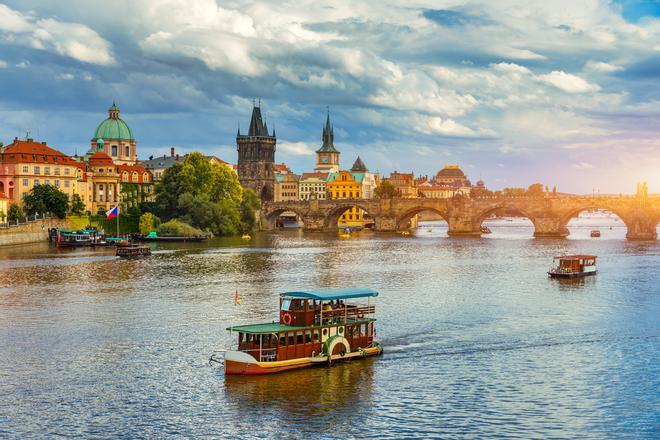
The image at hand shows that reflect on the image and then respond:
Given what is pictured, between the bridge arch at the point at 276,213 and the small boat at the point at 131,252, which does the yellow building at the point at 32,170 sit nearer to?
the small boat at the point at 131,252

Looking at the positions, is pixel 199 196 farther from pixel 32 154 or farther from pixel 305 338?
pixel 305 338

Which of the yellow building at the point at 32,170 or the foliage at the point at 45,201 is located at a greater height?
the yellow building at the point at 32,170

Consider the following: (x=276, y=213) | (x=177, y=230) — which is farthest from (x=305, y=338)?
(x=276, y=213)

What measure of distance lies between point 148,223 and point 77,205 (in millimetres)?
13575

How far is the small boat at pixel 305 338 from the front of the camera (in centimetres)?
3878

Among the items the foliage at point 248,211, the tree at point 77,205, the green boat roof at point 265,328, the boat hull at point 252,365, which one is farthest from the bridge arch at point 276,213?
the boat hull at point 252,365

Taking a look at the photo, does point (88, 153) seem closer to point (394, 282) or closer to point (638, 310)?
point (394, 282)

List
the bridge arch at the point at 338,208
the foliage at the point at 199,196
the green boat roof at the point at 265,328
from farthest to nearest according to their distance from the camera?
the bridge arch at the point at 338,208 → the foliage at the point at 199,196 → the green boat roof at the point at 265,328

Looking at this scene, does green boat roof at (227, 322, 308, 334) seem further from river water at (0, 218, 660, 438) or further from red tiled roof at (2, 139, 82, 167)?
red tiled roof at (2, 139, 82, 167)

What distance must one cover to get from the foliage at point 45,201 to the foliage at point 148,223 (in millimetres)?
12656

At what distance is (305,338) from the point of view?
4053cm

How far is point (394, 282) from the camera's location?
7488cm

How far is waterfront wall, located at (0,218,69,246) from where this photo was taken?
4653 inches

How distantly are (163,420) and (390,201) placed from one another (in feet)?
487
